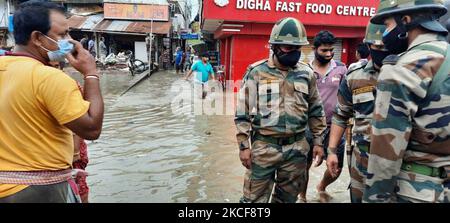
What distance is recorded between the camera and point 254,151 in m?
3.06

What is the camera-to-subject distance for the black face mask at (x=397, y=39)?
1.85 m

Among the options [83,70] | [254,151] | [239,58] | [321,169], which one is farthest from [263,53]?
[83,70]

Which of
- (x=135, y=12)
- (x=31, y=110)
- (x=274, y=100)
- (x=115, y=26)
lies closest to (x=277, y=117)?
(x=274, y=100)

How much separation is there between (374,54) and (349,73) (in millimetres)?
290

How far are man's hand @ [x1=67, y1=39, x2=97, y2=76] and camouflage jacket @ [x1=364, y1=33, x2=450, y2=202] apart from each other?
4.80 feet

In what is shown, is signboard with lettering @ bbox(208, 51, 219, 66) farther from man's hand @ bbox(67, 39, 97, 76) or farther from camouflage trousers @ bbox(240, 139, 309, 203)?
man's hand @ bbox(67, 39, 97, 76)

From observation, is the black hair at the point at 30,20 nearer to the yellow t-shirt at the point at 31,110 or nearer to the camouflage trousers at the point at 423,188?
the yellow t-shirt at the point at 31,110

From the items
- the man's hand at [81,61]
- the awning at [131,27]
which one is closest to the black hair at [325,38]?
the man's hand at [81,61]

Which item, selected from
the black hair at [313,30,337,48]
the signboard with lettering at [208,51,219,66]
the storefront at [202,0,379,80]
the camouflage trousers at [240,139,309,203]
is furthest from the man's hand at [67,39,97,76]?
the signboard with lettering at [208,51,219,66]

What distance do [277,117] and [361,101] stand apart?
655 millimetres

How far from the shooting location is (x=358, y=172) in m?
2.65

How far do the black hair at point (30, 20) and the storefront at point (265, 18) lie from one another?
1067cm

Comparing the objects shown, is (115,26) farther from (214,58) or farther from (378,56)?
(378,56)
